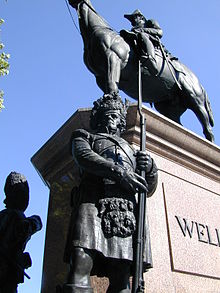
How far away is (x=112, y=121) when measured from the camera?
13.5ft

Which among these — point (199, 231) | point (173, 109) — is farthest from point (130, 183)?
point (173, 109)

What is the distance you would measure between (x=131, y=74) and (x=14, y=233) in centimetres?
339

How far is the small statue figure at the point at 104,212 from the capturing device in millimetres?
3320

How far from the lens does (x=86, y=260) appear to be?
3.29 m

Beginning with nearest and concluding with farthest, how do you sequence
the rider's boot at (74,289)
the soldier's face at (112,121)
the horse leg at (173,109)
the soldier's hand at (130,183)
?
the rider's boot at (74,289) < the soldier's hand at (130,183) < the soldier's face at (112,121) < the horse leg at (173,109)

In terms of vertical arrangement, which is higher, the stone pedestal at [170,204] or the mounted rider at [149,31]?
the mounted rider at [149,31]

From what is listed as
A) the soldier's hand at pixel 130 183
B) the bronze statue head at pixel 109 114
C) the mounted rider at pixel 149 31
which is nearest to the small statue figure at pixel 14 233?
the bronze statue head at pixel 109 114

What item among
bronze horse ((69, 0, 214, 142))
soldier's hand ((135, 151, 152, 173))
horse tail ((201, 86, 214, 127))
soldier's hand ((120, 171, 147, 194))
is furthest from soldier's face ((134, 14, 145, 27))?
soldier's hand ((120, 171, 147, 194))

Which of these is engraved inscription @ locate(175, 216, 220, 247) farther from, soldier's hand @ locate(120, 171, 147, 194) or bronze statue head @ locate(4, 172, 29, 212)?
bronze statue head @ locate(4, 172, 29, 212)

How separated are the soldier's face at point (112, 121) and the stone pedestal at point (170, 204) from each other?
79 cm

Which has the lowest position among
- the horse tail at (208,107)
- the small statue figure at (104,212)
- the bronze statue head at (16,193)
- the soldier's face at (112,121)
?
the small statue figure at (104,212)

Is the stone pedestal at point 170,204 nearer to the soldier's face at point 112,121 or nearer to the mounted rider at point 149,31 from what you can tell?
the soldier's face at point 112,121

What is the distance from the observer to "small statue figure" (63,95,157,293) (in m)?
3.32

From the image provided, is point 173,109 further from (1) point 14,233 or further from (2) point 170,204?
(1) point 14,233
